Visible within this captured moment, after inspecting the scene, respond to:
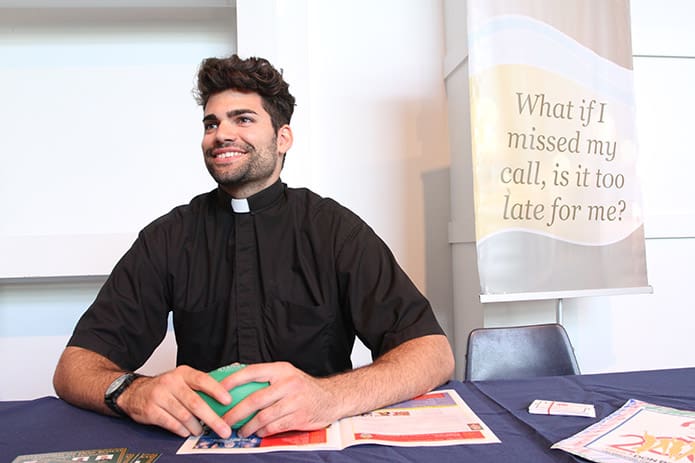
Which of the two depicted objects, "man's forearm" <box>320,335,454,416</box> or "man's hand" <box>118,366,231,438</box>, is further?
"man's forearm" <box>320,335,454,416</box>

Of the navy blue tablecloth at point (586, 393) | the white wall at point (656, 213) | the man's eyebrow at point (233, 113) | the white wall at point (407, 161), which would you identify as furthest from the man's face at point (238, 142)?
the white wall at point (656, 213)

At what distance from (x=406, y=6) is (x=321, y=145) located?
0.90 m

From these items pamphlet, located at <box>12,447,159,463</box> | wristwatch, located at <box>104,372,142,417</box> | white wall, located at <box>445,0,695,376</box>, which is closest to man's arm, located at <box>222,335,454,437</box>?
pamphlet, located at <box>12,447,159,463</box>

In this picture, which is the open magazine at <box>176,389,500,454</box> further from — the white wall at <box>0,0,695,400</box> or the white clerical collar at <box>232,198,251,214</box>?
the white wall at <box>0,0,695,400</box>

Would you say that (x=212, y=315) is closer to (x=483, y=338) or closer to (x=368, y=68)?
(x=483, y=338)

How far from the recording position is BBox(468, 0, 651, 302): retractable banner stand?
7.61ft

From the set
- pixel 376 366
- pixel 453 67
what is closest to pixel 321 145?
pixel 453 67

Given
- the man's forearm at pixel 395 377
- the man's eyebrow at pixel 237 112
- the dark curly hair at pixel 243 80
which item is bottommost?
the man's forearm at pixel 395 377

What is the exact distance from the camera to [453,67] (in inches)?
110

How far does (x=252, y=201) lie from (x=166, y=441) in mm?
825

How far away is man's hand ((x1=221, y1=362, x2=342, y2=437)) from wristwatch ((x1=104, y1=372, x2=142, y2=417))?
244mm

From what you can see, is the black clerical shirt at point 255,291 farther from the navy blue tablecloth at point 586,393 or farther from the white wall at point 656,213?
the white wall at point 656,213

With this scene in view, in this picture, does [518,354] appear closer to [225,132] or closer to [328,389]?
[328,389]

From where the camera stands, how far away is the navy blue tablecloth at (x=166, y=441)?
800 millimetres
